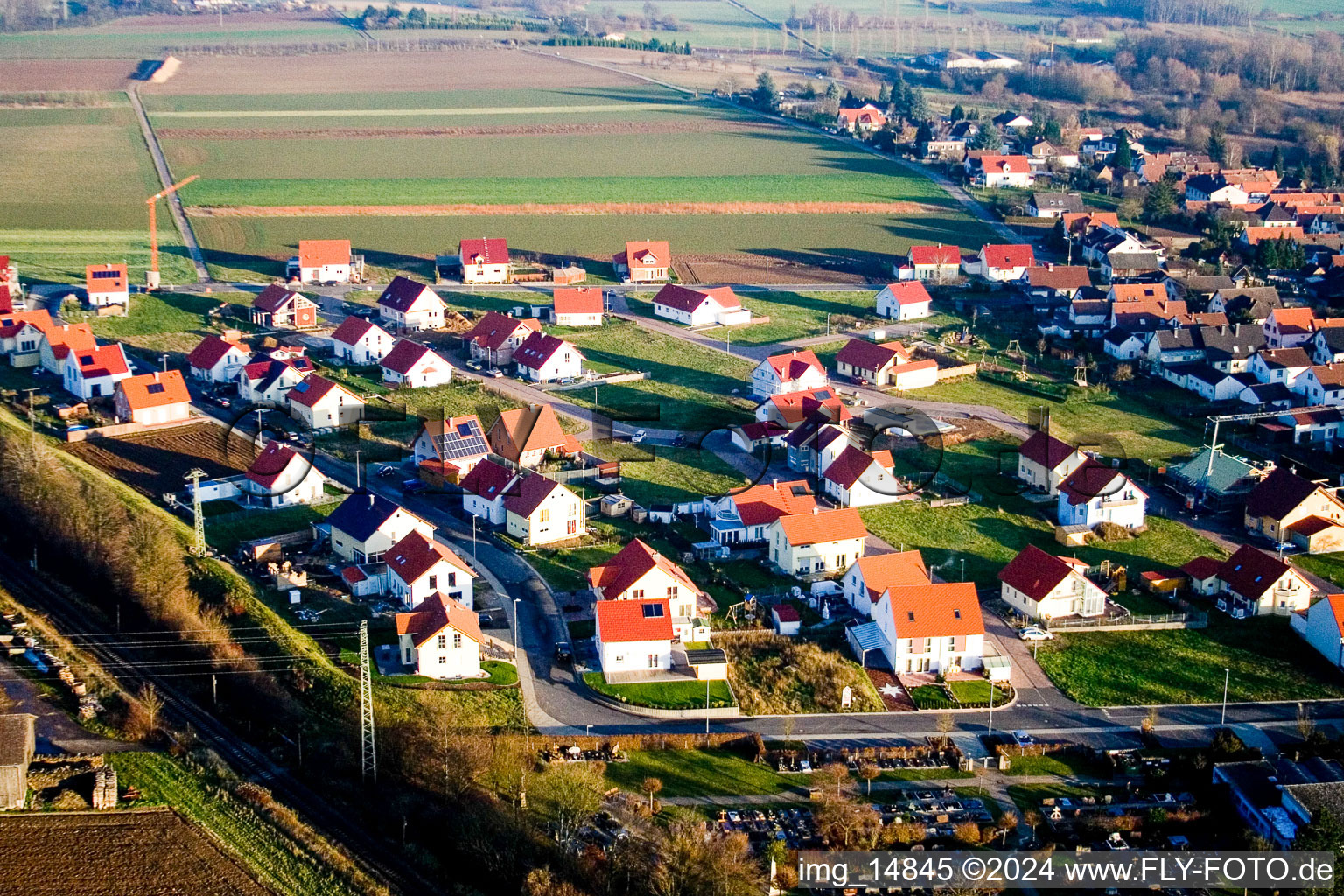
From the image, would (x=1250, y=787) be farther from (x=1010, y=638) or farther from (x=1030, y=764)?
(x=1010, y=638)

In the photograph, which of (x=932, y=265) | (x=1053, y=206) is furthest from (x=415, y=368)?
(x=1053, y=206)

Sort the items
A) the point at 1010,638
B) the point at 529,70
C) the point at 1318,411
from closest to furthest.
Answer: the point at 1010,638, the point at 1318,411, the point at 529,70

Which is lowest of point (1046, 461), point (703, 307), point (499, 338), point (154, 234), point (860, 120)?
point (1046, 461)

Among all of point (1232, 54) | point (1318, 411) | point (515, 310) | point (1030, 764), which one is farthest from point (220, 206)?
point (1232, 54)

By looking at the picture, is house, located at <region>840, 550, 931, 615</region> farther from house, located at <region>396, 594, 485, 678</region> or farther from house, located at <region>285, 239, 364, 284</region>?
house, located at <region>285, 239, 364, 284</region>

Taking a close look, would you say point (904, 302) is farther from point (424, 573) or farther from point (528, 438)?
point (424, 573)

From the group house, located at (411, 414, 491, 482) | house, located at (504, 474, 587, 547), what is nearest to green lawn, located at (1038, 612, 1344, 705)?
house, located at (504, 474, 587, 547)
